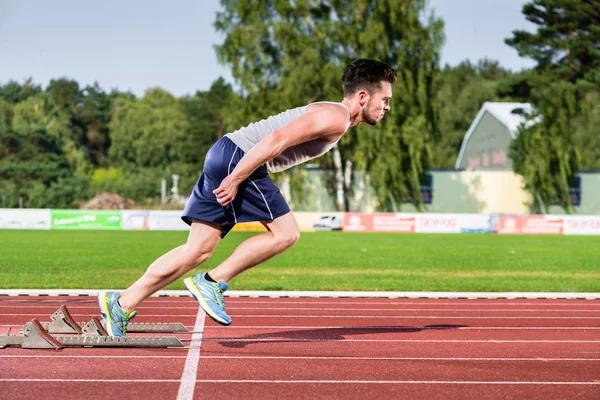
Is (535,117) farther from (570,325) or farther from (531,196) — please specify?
(570,325)

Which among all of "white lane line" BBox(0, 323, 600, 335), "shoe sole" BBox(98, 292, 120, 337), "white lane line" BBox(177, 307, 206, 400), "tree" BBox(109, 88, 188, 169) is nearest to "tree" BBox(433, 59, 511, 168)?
"tree" BBox(109, 88, 188, 169)

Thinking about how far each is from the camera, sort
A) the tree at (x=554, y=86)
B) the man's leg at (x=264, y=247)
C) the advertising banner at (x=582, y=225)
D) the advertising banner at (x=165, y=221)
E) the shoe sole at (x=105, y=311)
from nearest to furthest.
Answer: the man's leg at (x=264, y=247) → the shoe sole at (x=105, y=311) → the advertising banner at (x=165, y=221) → the advertising banner at (x=582, y=225) → the tree at (x=554, y=86)

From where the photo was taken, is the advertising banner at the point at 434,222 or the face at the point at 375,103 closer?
the face at the point at 375,103

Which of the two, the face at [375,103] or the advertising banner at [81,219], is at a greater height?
the face at [375,103]

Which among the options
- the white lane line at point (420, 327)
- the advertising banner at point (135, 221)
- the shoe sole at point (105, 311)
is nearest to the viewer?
the shoe sole at point (105, 311)

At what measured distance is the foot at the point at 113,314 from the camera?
652 centimetres

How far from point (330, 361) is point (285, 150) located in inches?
55.3

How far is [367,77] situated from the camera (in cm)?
639

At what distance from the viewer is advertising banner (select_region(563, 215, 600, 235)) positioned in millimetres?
46469

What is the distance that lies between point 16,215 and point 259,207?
40.9 meters

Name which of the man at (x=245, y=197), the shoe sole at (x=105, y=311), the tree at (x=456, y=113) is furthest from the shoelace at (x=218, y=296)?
the tree at (x=456, y=113)

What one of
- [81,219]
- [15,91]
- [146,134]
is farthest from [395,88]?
[15,91]

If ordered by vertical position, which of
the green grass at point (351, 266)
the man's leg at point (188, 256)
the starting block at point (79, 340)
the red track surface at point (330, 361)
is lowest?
the green grass at point (351, 266)

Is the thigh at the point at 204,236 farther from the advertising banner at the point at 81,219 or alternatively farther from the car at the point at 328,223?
the advertising banner at the point at 81,219
